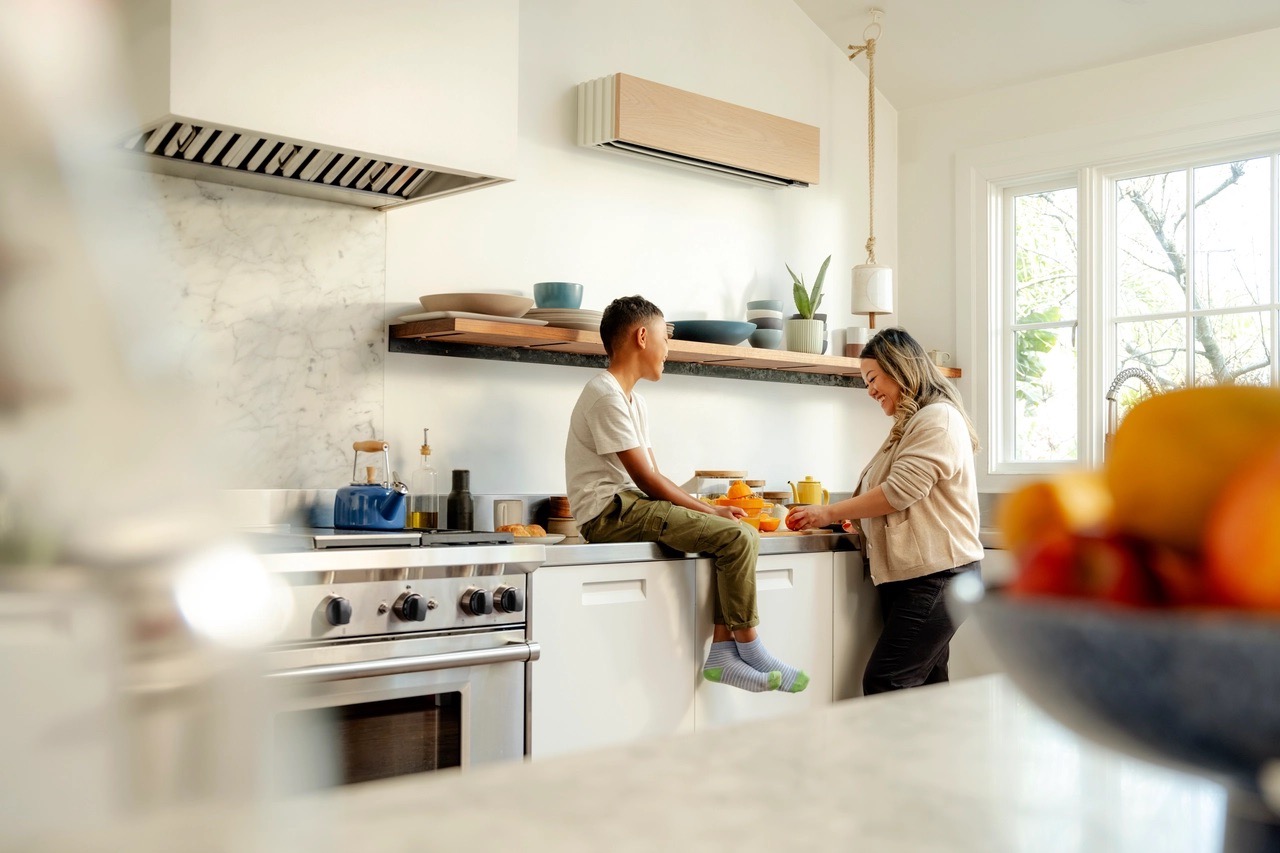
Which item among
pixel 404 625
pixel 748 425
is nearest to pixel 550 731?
pixel 404 625

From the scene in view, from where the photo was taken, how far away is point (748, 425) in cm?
404

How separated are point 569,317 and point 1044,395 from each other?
2051mm

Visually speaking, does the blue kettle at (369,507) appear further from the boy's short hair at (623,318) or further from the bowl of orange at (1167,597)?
the bowl of orange at (1167,597)

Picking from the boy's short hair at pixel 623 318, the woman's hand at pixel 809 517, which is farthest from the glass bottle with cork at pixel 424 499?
the woman's hand at pixel 809 517

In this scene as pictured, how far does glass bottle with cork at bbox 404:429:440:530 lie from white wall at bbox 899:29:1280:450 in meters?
2.26

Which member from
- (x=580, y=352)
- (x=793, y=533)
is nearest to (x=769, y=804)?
(x=793, y=533)

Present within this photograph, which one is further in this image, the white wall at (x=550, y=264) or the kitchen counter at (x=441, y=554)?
the white wall at (x=550, y=264)

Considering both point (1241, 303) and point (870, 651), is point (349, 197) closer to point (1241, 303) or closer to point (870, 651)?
point (870, 651)

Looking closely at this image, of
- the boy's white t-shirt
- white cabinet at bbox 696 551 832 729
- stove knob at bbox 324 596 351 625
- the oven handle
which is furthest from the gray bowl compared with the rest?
stove knob at bbox 324 596 351 625

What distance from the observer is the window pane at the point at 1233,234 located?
390 centimetres

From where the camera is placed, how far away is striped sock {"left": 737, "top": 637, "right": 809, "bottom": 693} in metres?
2.87

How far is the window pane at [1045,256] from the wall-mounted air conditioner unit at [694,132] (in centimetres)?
94

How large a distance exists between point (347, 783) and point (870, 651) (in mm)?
1683

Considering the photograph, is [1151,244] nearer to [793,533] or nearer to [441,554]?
[793,533]
